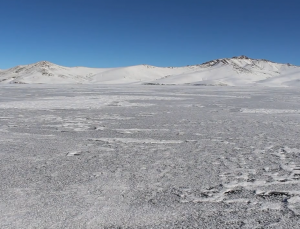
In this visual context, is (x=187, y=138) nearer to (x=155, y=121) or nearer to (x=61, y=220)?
(x=155, y=121)

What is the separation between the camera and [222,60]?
504 ft

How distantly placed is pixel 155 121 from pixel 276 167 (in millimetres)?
4938

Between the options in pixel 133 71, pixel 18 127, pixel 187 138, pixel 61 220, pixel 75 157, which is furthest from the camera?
pixel 133 71

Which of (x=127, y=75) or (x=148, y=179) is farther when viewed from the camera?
(x=127, y=75)

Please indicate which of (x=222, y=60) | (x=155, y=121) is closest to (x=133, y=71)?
(x=222, y=60)

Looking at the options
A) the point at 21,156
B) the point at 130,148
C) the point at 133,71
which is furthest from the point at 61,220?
the point at 133,71

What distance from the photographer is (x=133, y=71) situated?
118 m

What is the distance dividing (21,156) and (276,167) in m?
3.67

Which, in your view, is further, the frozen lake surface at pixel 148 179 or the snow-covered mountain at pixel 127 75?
the snow-covered mountain at pixel 127 75

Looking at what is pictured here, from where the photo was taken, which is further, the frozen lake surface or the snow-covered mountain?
the snow-covered mountain

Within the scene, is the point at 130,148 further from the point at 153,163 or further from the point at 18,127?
the point at 18,127

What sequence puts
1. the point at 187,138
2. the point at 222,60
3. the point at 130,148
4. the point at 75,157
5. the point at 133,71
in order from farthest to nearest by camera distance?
the point at 222,60
the point at 133,71
the point at 187,138
the point at 130,148
the point at 75,157

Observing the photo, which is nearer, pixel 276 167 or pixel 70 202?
pixel 70 202

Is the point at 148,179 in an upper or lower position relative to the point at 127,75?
lower
